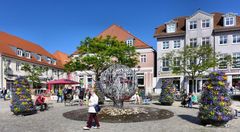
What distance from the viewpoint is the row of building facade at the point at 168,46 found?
114 ft

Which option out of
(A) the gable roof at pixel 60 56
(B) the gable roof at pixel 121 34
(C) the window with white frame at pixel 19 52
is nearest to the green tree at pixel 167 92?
(B) the gable roof at pixel 121 34

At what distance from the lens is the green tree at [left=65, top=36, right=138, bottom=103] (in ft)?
89.1

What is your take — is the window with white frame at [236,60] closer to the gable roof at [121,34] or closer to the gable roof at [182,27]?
the gable roof at [182,27]

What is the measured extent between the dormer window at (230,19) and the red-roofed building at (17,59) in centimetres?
3423

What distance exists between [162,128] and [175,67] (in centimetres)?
2276

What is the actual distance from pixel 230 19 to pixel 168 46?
10.3m

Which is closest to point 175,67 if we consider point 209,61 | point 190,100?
point 209,61

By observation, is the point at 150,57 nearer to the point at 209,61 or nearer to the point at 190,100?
the point at 209,61

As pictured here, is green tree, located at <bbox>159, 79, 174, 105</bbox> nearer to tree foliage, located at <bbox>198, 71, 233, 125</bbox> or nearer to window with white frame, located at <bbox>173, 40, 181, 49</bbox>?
tree foliage, located at <bbox>198, 71, 233, 125</bbox>

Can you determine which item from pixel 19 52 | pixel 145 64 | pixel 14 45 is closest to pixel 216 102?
pixel 145 64

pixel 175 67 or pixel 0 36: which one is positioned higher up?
pixel 0 36

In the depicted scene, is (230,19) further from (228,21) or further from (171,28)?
(171,28)

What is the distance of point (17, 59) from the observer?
40.2m

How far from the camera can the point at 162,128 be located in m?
9.50
